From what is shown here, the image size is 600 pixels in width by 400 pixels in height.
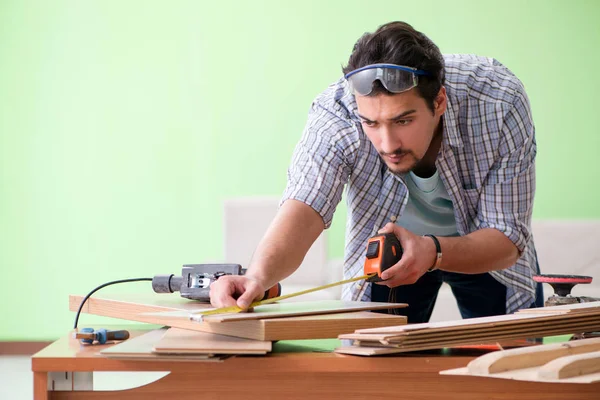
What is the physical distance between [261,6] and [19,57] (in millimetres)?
1693

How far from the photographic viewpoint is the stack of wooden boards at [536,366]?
87 centimetres

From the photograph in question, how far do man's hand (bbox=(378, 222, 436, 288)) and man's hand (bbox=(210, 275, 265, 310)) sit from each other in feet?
0.90

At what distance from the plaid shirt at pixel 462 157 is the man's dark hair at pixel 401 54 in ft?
0.50

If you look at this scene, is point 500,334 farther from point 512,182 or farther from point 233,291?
point 512,182

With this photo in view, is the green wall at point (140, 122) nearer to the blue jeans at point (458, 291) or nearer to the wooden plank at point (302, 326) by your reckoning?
the blue jeans at point (458, 291)

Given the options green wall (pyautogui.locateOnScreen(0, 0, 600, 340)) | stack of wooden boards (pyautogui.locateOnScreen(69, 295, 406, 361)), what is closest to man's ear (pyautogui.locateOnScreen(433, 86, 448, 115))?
stack of wooden boards (pyautogui.locateOnScreen(69, 295, 406, 361))

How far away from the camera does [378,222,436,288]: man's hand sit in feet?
4.79

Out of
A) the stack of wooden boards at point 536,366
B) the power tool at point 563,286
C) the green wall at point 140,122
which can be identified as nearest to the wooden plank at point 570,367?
the stack of wooden boards at point 536,366

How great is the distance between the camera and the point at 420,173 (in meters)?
2.02

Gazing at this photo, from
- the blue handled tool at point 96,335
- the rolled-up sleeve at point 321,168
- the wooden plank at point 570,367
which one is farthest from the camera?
the rolled-up sleeve at point 321,168

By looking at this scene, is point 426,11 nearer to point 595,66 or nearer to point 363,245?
point 595,66

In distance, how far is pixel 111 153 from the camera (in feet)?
16.5

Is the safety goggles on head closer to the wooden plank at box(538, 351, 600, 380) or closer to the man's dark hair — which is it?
the man's dark hair

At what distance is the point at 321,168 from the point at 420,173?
342 mm
